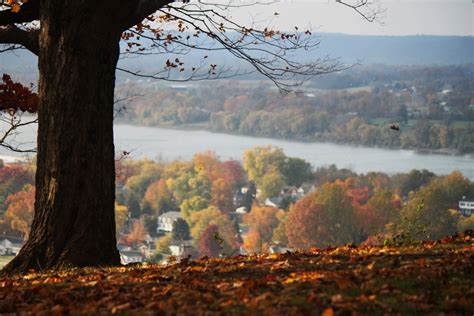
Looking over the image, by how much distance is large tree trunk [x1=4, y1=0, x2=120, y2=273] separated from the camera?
8242 millimetres

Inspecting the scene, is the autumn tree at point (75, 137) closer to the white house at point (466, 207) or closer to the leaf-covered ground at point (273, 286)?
the leaf-covered ground at point (273, 286)

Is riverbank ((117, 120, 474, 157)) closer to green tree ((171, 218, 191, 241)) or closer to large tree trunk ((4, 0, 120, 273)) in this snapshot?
green tree ((171, 218, 191, 241))

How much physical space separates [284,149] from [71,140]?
87.7 m

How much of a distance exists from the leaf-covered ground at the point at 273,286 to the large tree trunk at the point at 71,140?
2.06 ft

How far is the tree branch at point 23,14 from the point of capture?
29.5 ft

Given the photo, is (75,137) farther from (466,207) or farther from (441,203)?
(466,207)

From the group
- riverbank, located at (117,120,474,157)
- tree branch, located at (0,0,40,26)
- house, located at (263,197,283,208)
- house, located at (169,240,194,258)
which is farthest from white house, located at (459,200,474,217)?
tree branch, located at (0,0,40,26)

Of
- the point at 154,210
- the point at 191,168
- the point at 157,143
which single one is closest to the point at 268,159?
the point at 191,168

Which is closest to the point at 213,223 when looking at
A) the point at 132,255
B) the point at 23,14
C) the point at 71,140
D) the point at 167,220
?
the point at 167,220

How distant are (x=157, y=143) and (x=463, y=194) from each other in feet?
157

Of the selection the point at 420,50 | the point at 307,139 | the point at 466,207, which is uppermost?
the point at 420,50

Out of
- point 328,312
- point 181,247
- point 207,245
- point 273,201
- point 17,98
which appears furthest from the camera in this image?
point 273,201

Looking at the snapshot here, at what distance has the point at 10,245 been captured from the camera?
53.3 m

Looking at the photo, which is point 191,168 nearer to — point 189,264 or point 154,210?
point 154,210
